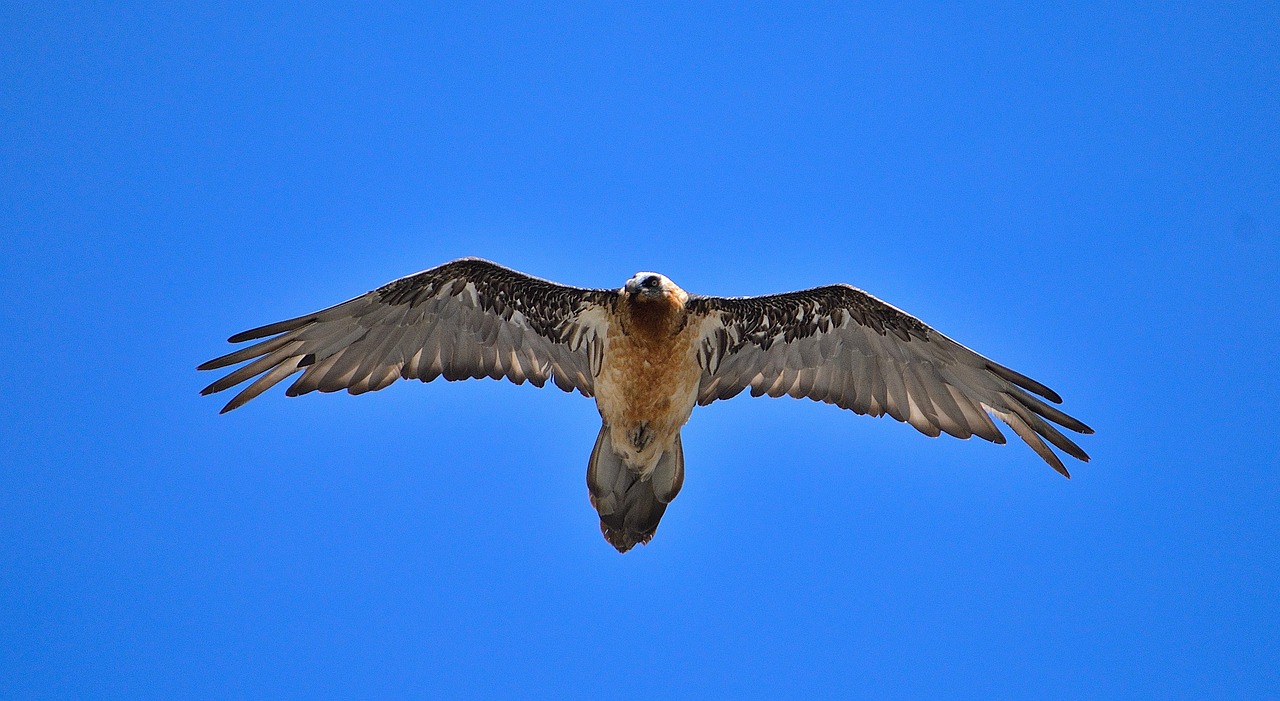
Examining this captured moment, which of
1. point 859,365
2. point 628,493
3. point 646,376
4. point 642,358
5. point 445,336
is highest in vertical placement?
point 445,336

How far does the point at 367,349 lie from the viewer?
1018 centimetres

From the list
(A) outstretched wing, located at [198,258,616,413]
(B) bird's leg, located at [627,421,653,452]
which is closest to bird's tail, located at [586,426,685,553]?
(B) bird's leg, located at [627,421,653,452]

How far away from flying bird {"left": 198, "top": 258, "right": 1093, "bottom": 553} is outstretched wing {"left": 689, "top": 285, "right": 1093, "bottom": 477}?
0.01m

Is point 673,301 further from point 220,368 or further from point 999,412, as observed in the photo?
point 220,368

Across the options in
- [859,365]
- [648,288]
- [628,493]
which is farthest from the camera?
[859,365]

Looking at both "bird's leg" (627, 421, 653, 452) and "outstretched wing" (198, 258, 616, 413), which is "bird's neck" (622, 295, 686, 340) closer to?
"outstretched wing" (198, 258, 616, 413)

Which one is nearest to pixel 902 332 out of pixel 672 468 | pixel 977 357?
pixel 977 357

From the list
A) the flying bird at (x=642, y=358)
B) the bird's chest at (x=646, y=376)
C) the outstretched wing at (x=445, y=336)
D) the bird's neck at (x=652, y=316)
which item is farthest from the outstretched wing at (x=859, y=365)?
the outstretched wing at (x=445, y=336)

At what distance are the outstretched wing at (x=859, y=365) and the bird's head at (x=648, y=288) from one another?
15.2 inches

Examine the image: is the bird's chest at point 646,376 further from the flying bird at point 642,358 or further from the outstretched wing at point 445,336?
the outstretched wing at point 445,336

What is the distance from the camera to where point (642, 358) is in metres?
9.37

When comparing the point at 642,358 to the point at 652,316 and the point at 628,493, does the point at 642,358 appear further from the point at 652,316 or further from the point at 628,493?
the point at 628,493

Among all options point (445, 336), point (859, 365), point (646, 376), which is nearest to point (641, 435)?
point (646, 376)

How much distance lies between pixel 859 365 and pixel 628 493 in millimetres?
2804
